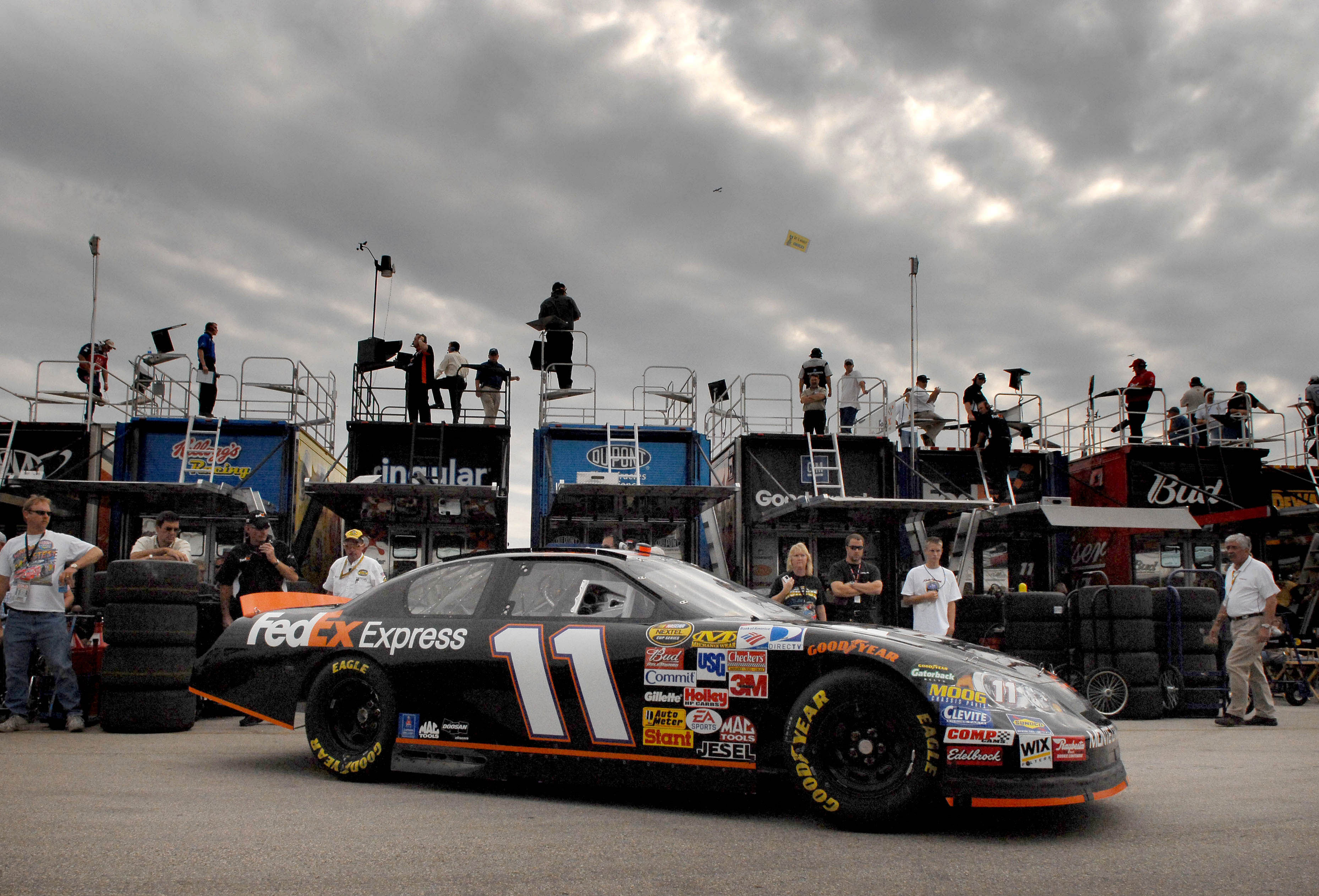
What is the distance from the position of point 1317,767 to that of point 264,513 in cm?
1334

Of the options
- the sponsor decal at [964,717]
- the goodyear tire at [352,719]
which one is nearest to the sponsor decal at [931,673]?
the sponsor decal at [964,717]

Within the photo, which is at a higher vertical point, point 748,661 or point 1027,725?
point 748,661

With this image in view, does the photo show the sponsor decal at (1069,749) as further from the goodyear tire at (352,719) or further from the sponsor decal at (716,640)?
the goodyear tire at (352,719)

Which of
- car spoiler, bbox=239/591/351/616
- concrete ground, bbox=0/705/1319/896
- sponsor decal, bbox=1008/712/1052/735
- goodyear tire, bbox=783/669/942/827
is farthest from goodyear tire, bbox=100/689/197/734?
sponsor decal, bbox=1008/712/1052/735

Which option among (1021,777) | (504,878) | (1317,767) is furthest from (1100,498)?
(504,878)

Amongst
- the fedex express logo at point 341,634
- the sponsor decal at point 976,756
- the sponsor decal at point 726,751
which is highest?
the fedex express logo at point 341,634

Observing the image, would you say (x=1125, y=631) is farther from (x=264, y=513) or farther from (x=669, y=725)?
(x=264, y=513)

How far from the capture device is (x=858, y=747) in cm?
448

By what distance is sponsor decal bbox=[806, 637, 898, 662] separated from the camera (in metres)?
4.52

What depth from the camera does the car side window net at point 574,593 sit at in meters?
5.20

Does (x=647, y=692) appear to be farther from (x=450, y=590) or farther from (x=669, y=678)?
(x=450, y=590)

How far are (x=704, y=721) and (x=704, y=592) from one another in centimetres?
79

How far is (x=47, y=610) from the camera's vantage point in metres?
7.73

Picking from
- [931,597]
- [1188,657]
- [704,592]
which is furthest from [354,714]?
[1188,657]
